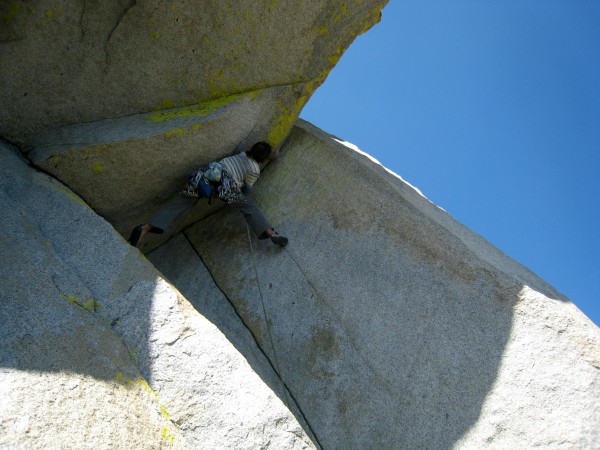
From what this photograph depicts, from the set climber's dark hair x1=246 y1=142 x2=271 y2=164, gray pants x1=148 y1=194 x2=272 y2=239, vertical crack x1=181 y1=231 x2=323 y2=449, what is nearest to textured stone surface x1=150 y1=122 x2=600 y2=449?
vertical crack x1=181 y1=231 x2=323 y2=449

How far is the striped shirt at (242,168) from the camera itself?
4.96 m

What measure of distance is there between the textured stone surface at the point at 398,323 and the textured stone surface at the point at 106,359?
1026mm

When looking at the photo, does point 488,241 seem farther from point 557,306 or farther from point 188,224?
point 188,224

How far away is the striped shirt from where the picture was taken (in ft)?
16.3

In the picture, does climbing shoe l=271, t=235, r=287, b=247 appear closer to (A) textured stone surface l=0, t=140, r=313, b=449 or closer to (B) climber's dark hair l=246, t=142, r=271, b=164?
Answer: (B) climber's dark hair l=246, t=142, r=271, b=164

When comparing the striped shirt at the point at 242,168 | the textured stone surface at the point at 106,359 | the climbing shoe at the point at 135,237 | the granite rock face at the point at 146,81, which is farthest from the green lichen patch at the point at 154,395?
the striped shirt at the point at 242,168

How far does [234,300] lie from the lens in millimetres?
4578

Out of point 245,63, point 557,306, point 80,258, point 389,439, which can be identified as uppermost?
point 245,63

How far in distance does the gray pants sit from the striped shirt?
179mm

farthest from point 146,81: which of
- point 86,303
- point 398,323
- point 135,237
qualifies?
point 398,323

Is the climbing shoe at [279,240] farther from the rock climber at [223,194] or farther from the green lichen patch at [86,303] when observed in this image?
the green lichen patch at [86,303]

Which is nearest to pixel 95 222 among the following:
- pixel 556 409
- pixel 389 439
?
pixel 389 439

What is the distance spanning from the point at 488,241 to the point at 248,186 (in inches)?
101

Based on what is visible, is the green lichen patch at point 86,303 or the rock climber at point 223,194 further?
the rock climber at point 223,194
